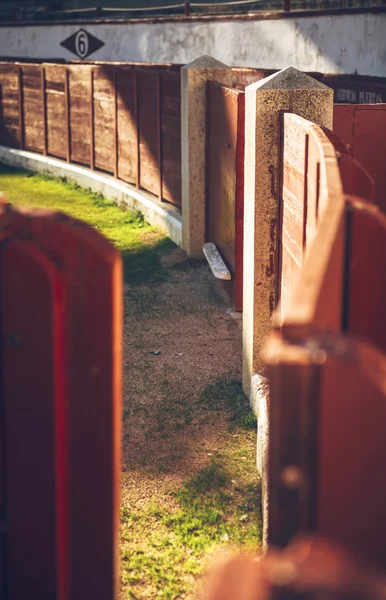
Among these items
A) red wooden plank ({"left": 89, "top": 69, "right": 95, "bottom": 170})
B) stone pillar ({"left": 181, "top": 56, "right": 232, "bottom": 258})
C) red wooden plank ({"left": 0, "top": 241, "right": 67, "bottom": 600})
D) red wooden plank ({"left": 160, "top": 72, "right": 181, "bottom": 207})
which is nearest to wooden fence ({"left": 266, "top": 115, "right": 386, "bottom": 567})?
red wooden plank ({"left": 0, "top": 241, "right": 67, "bottom": 600})

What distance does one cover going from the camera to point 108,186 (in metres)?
12.1

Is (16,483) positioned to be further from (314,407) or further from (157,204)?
(157,204)

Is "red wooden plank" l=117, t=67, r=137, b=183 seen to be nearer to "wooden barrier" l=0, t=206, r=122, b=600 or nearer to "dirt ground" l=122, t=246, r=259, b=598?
"dirt ground" l=122, t=246, r=259, b=598

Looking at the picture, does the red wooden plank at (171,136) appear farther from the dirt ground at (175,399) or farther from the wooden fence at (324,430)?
the wooden fence at (324,430)

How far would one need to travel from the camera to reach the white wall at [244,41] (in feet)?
31.7

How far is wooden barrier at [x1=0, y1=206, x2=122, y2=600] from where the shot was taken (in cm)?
169

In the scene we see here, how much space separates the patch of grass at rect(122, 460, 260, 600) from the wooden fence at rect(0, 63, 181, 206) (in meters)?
5.89

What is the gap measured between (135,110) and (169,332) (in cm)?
527

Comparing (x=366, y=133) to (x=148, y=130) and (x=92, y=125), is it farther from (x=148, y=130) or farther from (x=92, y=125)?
(x=92, y=125)

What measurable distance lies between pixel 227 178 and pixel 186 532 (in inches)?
156

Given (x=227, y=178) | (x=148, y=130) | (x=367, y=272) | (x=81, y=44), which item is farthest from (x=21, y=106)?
(x=367, y=272)

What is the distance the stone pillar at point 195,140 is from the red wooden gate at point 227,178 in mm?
108

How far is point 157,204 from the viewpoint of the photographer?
411 inches

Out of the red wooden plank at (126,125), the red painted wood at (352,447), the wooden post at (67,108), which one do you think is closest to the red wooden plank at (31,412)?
the red painted wood at (352,447)
